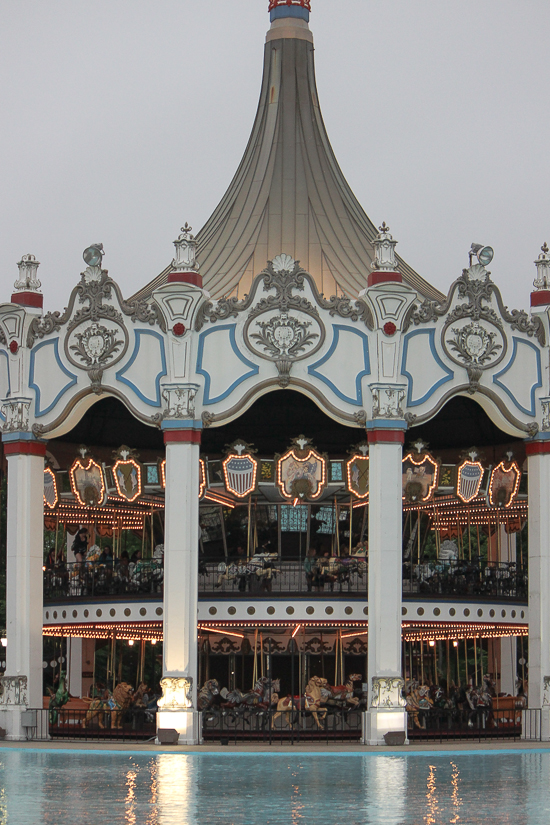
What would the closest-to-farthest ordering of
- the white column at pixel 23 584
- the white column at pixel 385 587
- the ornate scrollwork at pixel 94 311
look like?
the white column at pixel 385 587 < the white column at pixel 23 584 < the ornate scrollwork at pixel 94 311

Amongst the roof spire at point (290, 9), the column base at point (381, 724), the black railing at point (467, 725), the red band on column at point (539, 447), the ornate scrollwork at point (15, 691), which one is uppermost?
the roof spire at point (290, 9)

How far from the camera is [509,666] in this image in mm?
51750

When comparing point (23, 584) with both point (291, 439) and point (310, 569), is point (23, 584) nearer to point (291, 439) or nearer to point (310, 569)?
point (310, 569)

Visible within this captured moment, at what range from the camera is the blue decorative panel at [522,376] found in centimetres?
4191

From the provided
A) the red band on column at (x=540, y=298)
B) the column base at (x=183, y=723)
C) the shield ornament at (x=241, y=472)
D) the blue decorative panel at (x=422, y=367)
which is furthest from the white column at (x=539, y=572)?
the column base at (x=183, y=723)

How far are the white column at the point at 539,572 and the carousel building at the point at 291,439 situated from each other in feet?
0.21

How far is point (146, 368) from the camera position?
41094 millimetres

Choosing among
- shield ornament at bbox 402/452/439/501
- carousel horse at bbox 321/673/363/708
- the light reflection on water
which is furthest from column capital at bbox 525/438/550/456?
the light reflection on water

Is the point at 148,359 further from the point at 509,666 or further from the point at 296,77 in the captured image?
the point at 509,666

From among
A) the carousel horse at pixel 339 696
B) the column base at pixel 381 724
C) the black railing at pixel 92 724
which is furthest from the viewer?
the carousel horse at pixel 339 696

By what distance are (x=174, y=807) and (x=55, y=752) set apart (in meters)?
14.7

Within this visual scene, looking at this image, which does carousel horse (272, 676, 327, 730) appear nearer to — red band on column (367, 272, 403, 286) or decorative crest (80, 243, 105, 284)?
red band on column (367, 272, 403, 286)

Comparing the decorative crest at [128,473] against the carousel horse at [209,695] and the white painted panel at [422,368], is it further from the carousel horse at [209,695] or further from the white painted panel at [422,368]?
the white painted panel at [422,368]

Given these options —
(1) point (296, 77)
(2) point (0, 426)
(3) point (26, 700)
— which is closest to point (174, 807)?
(3) point (26, 700)
